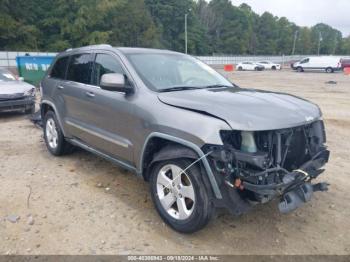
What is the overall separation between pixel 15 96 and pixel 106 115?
604cm

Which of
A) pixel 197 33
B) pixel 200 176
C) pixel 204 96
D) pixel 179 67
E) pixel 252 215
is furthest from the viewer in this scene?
pixel 197 33

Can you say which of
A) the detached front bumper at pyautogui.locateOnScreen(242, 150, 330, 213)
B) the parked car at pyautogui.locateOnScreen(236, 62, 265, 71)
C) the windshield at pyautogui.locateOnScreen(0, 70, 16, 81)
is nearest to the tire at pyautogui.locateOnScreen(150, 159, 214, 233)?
the detached front bumper at pyautogui.locateOnScreen(242, 150, 330, 213)

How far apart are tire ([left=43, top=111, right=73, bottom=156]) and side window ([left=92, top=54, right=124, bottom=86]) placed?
1407 millimetres

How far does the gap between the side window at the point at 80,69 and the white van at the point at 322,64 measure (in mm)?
39673

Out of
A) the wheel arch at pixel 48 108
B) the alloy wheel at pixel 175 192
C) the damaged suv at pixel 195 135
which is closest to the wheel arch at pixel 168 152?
the damaged suv at pixel 195 135

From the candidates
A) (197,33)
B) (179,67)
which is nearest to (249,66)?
(197,33)

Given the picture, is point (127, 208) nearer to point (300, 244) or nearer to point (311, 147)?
point (300, 244)

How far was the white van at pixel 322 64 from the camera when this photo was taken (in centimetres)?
3856

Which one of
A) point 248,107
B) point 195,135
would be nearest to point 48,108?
point 195,135

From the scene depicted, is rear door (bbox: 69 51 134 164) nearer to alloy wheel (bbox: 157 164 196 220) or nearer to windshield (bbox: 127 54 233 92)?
windshield (bbox: 127 54 233 92)

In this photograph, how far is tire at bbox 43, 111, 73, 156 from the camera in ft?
17.7

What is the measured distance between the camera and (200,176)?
119 inches

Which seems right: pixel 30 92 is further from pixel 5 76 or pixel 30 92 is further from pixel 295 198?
pixel 295 198

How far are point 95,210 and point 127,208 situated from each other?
365 mm
